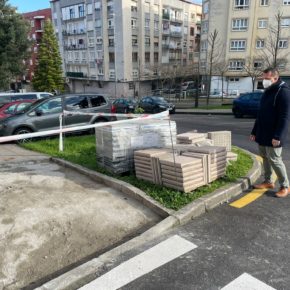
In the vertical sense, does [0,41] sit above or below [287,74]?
above

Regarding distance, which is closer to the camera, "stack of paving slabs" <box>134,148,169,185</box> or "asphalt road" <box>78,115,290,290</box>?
"asphalt road" <box>78,115,290,290</box>

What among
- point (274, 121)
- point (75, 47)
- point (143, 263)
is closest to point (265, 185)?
point (274, 121)

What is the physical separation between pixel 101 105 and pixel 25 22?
2132cm

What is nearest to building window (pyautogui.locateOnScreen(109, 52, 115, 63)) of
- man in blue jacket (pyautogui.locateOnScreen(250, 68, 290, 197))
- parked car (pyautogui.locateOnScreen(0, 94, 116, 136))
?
parked car (pyautogui.locateOnScreen(0, 94, 116, 136))

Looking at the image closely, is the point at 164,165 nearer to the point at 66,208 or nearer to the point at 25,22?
the point at 66,208

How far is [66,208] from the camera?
416 cm

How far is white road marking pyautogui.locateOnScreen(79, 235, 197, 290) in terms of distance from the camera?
2.81m

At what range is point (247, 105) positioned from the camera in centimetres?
1794

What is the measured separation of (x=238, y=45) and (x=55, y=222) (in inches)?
1705

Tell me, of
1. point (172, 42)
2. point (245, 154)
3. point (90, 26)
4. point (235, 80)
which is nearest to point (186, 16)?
point (172, 42)

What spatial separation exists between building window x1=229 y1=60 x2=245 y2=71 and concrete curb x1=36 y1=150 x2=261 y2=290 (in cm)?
3940

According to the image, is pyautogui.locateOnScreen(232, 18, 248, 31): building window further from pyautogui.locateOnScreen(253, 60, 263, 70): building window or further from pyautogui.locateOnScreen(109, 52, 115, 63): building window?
pyautogui.locateOnScreen(109, 52, 115, 63): building window

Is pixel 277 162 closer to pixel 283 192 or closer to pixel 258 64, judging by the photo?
pixel 283 192

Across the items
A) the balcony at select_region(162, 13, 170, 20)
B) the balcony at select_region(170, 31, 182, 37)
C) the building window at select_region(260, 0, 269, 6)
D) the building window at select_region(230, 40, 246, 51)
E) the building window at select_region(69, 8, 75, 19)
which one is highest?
the building window at select_region(69, 8, 75, 19)
